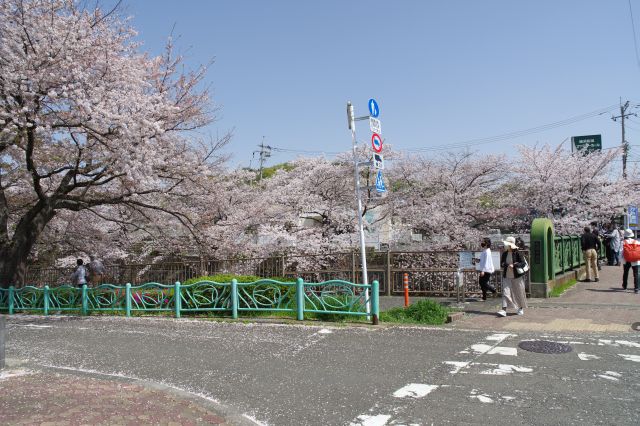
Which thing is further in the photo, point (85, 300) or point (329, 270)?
point (329, 270)

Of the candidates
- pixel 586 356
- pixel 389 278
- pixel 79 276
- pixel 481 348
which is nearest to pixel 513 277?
pixel 481 348

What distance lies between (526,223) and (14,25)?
24067 millimetres

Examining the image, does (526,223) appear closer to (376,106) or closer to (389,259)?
(389,259)

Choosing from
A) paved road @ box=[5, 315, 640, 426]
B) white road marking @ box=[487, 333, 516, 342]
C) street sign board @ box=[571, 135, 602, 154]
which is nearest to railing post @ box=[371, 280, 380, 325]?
paved road @ box=[5, 315, 640, 426]

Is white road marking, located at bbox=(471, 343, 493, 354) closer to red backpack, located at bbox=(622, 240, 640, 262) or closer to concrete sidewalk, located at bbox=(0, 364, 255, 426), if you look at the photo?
concrete sidewalk, located at bbox=(0, 364, 255, 426)

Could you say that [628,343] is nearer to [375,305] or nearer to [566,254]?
[375,305]

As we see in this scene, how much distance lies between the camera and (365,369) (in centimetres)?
708

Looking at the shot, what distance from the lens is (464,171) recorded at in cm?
2503

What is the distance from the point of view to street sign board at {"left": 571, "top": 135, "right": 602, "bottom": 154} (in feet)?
97.0

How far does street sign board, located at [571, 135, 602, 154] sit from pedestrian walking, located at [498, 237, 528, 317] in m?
21.7

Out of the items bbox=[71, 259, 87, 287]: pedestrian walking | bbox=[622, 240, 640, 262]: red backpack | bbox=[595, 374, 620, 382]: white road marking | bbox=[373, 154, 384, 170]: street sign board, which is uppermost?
bbox=[373, 154, 384, 170]: street sign board

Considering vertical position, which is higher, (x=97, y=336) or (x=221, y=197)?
(x=221, y=197)

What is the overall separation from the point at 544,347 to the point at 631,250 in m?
7.55

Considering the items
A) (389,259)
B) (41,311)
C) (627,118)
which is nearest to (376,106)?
(389,259)
